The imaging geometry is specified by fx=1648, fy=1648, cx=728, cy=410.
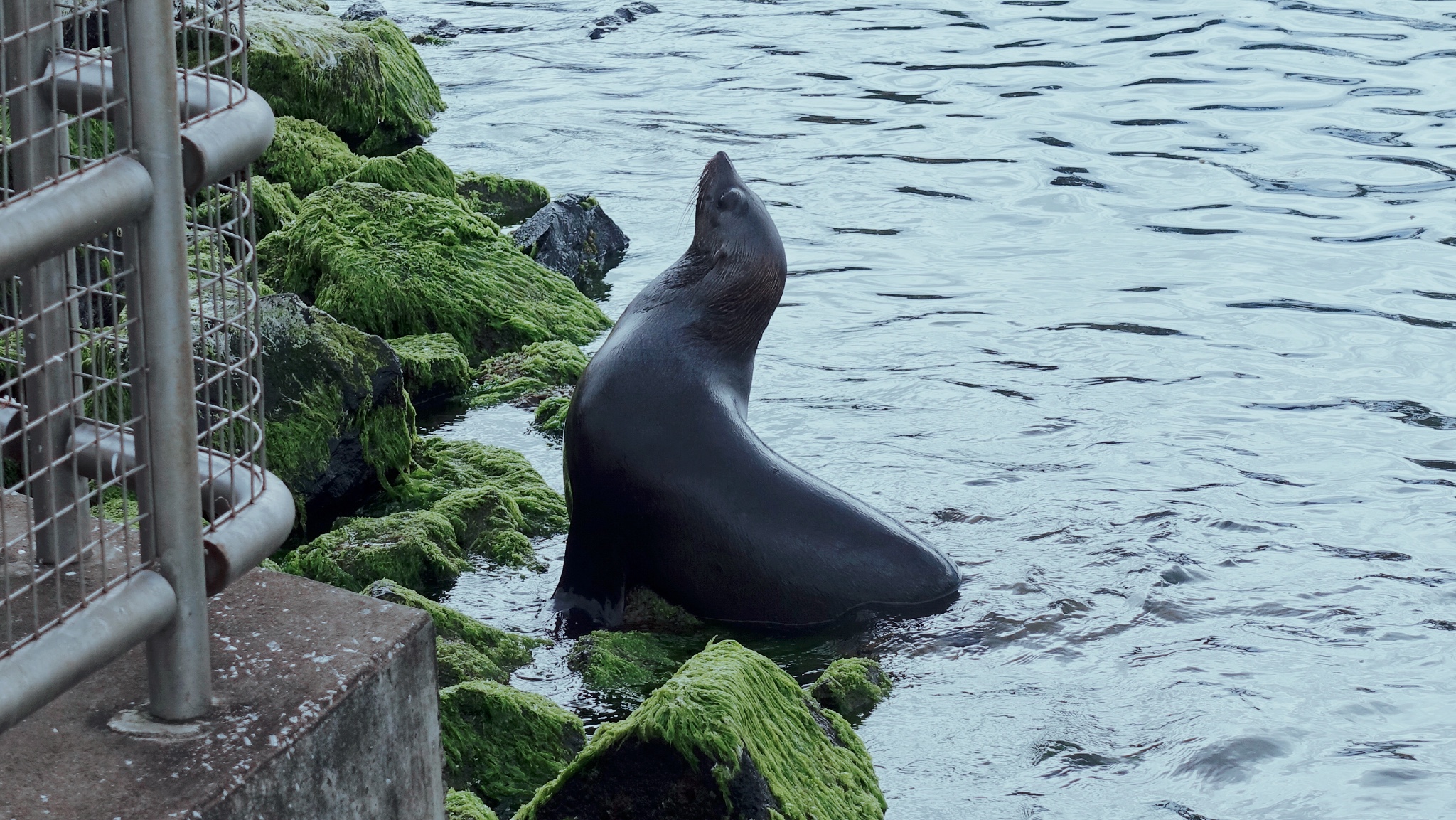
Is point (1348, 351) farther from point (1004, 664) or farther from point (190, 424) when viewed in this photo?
point (190, 424)

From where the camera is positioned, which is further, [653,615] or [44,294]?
[653,615]

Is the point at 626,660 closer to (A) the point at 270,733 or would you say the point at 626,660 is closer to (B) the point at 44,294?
(A) the point at 270,733

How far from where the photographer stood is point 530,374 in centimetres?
862

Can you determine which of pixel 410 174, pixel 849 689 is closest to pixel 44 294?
pixel 849 689

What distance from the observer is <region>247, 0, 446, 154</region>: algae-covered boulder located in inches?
503

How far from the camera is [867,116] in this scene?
1492 centimetres

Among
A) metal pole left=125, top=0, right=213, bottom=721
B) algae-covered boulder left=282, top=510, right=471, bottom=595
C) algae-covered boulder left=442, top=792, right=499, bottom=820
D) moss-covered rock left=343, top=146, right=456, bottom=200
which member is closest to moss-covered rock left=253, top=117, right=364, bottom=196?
moss-covered rock left=343, top=146, right=456, bottom=200

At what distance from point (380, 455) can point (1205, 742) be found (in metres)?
3.50

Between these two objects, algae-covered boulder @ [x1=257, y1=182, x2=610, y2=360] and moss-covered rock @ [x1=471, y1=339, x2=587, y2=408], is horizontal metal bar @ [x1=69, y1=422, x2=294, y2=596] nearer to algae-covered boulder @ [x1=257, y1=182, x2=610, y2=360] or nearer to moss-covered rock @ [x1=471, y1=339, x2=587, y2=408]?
moss-covered rock @ [x1=471, y1=339, x2=587, y2=408]

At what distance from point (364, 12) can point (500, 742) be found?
15135mm

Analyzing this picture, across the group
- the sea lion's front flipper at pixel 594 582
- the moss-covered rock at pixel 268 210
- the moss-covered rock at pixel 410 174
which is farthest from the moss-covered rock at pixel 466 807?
the moss-covered rock at pixel 410 174

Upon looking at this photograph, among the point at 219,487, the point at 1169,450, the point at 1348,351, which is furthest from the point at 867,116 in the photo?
the point at 219,487

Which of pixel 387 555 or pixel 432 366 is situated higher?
pixel 387 555

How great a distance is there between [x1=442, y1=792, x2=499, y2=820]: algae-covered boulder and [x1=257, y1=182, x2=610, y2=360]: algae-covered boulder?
493cm
